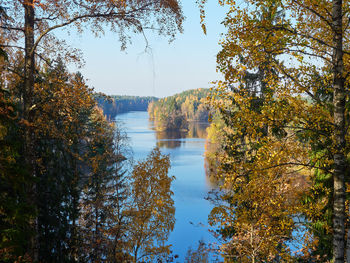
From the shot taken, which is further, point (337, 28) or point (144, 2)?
point (144, 2)

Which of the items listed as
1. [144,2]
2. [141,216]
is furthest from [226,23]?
[141,216]

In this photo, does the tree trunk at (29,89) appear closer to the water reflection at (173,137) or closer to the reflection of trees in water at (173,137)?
the water reflection at (173,137)

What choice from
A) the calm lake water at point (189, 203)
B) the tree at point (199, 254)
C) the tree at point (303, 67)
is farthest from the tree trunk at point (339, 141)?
the calm lake water at point (189, 203)

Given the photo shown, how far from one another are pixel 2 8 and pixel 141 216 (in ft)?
33.3

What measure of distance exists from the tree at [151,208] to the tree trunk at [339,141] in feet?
32.5

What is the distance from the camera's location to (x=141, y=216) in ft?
45.8

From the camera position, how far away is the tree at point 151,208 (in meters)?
13.9

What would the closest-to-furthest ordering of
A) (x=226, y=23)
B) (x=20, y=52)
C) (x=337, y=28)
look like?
(x=337, y=28), (x=226, y=23), (x=20, y=52)

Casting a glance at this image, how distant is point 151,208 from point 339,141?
1058 centimetres

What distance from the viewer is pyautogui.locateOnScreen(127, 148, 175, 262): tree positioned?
13898 mm

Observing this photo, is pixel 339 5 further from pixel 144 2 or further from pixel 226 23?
pixel 144 2

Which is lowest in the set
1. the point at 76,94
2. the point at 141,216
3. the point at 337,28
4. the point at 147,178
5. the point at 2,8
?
the point at 141,216

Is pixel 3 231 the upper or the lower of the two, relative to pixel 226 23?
lower

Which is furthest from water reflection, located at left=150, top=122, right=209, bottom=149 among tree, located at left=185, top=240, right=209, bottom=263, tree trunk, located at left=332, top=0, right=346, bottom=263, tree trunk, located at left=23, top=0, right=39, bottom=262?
tree trunk, located at left=332, top=0, right=346, bottom=263
